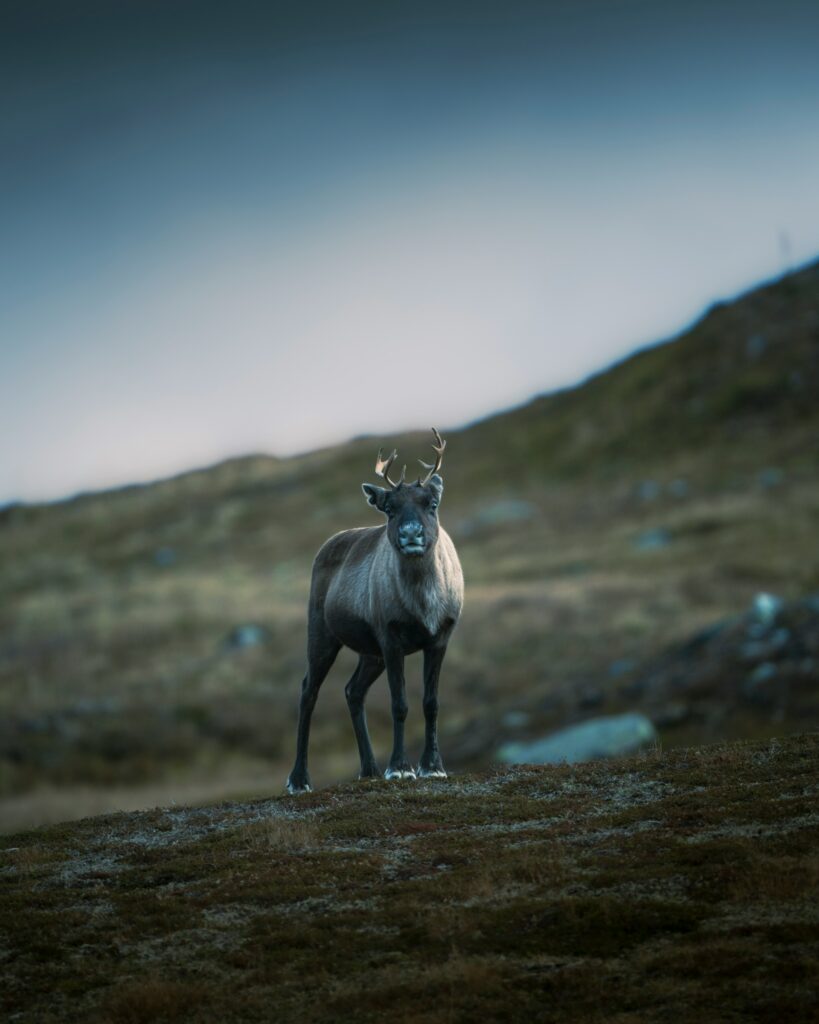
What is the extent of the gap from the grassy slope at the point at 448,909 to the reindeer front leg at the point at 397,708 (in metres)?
1.92

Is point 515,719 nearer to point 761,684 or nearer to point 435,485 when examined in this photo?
point 761,684

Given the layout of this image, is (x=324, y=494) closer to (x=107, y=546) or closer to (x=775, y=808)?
(x=107, y=546)

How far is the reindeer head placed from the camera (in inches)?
679

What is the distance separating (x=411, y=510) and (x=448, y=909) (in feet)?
23.4

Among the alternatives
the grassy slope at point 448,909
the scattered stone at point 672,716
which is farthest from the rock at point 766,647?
the grassy slope at point 448,909

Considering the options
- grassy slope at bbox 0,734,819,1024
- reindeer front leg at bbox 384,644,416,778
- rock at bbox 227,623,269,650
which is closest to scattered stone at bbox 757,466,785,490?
rock at bbox 227,623,269,650

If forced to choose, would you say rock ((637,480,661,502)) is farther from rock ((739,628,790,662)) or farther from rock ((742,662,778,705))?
rock ((742,662,778,705))

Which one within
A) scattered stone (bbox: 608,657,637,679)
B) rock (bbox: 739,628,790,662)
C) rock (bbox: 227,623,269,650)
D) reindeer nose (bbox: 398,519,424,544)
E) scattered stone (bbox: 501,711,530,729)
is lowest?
scattered stone (bbox: 501,711,530,729)

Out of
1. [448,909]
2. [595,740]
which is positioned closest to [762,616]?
[595,740]

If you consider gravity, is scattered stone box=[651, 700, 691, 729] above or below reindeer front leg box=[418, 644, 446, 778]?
below

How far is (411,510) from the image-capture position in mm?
17609

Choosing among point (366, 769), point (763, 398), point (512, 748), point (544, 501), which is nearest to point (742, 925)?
point (366, 769)

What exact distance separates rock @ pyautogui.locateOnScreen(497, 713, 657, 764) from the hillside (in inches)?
61.2

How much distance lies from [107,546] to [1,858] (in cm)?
11210
